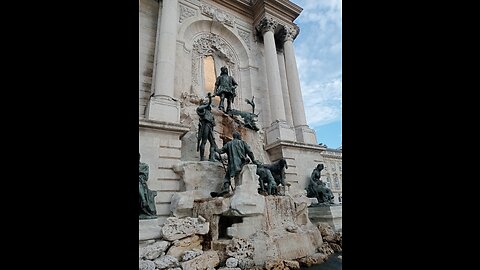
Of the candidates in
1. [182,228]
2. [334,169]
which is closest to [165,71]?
[182,228]

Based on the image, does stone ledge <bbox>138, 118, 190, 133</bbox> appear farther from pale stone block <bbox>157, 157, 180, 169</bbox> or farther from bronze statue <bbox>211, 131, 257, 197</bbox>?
bronze statue <bbox>211, 131, 257, 197</bbox>

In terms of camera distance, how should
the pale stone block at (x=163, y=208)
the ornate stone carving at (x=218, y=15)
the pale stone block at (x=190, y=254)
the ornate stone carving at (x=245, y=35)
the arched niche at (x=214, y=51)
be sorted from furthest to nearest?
the ornate stone carving at (x=245, y=35) → the ornate stone carving at (x=218, y=15) → the arched niche at (x=214, y=51) → the pale stone block at (x=163, y=208) → the pale stone block at (x=190, y=254)

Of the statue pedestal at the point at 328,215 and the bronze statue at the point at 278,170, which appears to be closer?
the bronze statue at the point at 278,170

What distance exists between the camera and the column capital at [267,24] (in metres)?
10.7

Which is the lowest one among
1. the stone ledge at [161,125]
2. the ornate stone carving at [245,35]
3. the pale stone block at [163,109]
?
the stone ledge at [161,125]

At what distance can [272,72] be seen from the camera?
999cm

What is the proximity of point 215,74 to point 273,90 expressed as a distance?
2533mm

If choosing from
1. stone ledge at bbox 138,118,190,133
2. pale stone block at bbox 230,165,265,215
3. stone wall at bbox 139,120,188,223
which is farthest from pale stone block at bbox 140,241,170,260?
stone ledge at bbox 138,118,190,133

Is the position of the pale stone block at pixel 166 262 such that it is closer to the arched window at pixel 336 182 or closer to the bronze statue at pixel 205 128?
the bronze statue at pixel 205 128

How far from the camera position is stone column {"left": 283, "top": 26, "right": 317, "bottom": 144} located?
31.5 feet

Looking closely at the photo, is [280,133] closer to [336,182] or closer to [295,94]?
[295,94]

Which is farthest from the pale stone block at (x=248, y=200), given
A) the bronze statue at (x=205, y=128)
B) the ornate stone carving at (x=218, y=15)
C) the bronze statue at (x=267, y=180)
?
the ornate stone carving at (x=218, y=15)

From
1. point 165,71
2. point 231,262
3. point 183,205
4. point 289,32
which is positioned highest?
point 289,32
